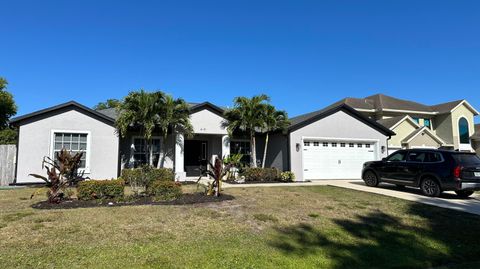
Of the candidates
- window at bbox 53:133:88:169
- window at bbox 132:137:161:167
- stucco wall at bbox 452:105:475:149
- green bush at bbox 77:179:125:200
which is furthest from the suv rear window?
stucco wall at bbox 452:105:475:149

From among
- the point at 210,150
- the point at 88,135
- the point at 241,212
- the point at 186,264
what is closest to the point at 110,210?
the point at 241,212

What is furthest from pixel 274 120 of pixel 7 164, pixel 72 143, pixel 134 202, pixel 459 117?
pixel 459 117

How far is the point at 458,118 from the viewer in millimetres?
32656

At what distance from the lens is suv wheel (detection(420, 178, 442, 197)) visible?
11750 millimetres

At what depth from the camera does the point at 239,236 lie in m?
6.49

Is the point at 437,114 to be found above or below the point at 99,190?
above

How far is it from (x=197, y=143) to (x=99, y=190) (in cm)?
1047

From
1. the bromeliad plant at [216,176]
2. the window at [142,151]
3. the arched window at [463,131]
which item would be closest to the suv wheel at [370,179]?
the bromeliad plant at [216,176]

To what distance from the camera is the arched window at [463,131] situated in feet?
108

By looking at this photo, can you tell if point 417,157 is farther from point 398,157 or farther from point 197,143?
point 197,143

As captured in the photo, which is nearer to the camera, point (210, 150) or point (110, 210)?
point (110, 210)

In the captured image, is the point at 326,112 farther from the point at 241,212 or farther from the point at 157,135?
the point at 241,212

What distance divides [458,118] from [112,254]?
35.8m

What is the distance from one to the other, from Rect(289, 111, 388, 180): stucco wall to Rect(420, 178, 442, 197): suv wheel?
22.3ft
